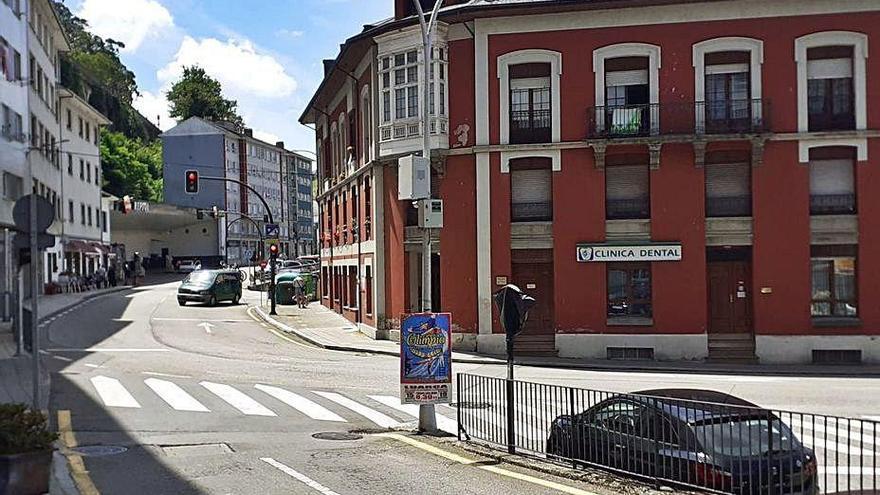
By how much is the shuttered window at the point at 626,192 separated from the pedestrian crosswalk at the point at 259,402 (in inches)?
500

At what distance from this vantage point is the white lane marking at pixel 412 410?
15938 millimetres

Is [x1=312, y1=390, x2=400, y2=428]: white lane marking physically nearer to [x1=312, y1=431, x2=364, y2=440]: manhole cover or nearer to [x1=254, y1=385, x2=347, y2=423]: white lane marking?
[x1=254, y1=385, x2=347, y2=423]: white lane marking

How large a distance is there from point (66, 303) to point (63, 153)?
15833 mm

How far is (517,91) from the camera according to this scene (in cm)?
3042

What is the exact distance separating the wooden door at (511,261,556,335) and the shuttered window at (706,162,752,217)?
553 centimetres

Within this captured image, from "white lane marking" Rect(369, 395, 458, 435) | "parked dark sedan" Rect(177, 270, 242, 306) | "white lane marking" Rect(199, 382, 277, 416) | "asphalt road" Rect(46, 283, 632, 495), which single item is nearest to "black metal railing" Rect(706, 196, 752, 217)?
"asphalt road" Rect(46, 283, 632, 495)

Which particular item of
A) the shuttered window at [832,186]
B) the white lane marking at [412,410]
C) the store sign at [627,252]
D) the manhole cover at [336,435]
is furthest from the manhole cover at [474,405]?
the shuttered window at [832,186]

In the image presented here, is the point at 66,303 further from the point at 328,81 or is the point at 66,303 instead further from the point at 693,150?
the point at 693,150

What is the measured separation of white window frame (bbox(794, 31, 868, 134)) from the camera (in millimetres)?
28641

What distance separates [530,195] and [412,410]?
13563 mm

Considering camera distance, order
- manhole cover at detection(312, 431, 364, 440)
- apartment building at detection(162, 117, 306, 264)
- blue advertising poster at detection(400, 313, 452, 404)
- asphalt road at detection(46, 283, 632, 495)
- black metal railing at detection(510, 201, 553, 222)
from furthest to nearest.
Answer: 1. apartment building at detection(162, 117, 306, 264)
2. black metal railing at detection(510, 201, 553, 222)
3. blue advertising poster at detection(400, 313, 452, 404)
4. manhole cover at detection(312, 431, 364, 440)
5. asphalt road at detection(46, 283, 632, 495)

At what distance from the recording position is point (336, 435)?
49.5 feet

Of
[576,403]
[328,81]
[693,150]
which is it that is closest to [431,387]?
[576,403]

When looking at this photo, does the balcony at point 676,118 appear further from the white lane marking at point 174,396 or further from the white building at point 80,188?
the white building at point 80,188
